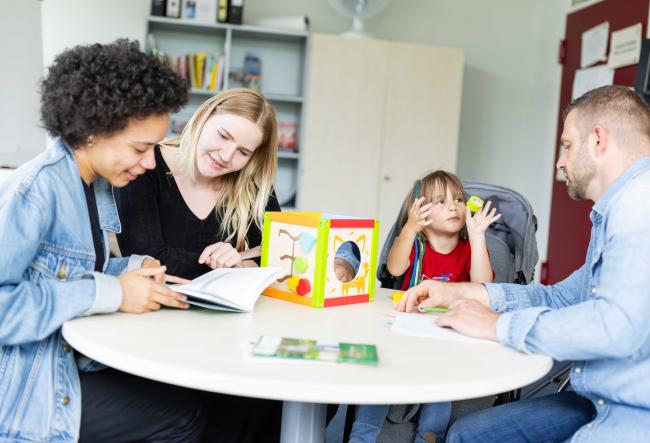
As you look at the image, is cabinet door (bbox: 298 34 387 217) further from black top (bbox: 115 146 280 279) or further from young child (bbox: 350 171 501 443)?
black top (bbox: 115 146 280 279)

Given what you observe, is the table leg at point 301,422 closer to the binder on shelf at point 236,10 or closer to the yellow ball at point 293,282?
the yellow ball at point 293,282

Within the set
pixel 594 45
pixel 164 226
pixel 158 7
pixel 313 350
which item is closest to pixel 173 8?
pixel 158 7

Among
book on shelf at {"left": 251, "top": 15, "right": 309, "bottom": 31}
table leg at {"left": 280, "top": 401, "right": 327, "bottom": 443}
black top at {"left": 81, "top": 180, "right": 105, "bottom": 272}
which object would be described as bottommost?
table leg at {"left": 280, "top": 401, "right": 327, "bottom": 443}

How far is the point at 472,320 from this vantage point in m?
1.29

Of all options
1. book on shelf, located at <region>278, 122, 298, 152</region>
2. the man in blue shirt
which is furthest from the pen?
book on shelf, located at <region>278, 122, 298, 152</region>

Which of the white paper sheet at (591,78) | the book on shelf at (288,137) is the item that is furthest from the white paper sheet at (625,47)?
the book on shelf at (288,137)

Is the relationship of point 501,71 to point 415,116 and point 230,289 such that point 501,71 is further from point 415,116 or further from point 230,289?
point 230,289

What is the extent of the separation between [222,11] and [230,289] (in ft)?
10.9

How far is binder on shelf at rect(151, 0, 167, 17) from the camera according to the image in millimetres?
4273

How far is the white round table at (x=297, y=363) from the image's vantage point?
964 mm

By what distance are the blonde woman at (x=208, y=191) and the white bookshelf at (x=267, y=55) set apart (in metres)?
2.50

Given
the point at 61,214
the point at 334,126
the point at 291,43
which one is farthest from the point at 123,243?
the point at 291,43

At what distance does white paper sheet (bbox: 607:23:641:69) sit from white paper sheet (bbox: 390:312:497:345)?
3114 millimetres

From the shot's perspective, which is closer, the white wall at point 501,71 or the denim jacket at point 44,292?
the denim jacket at point 44,292
